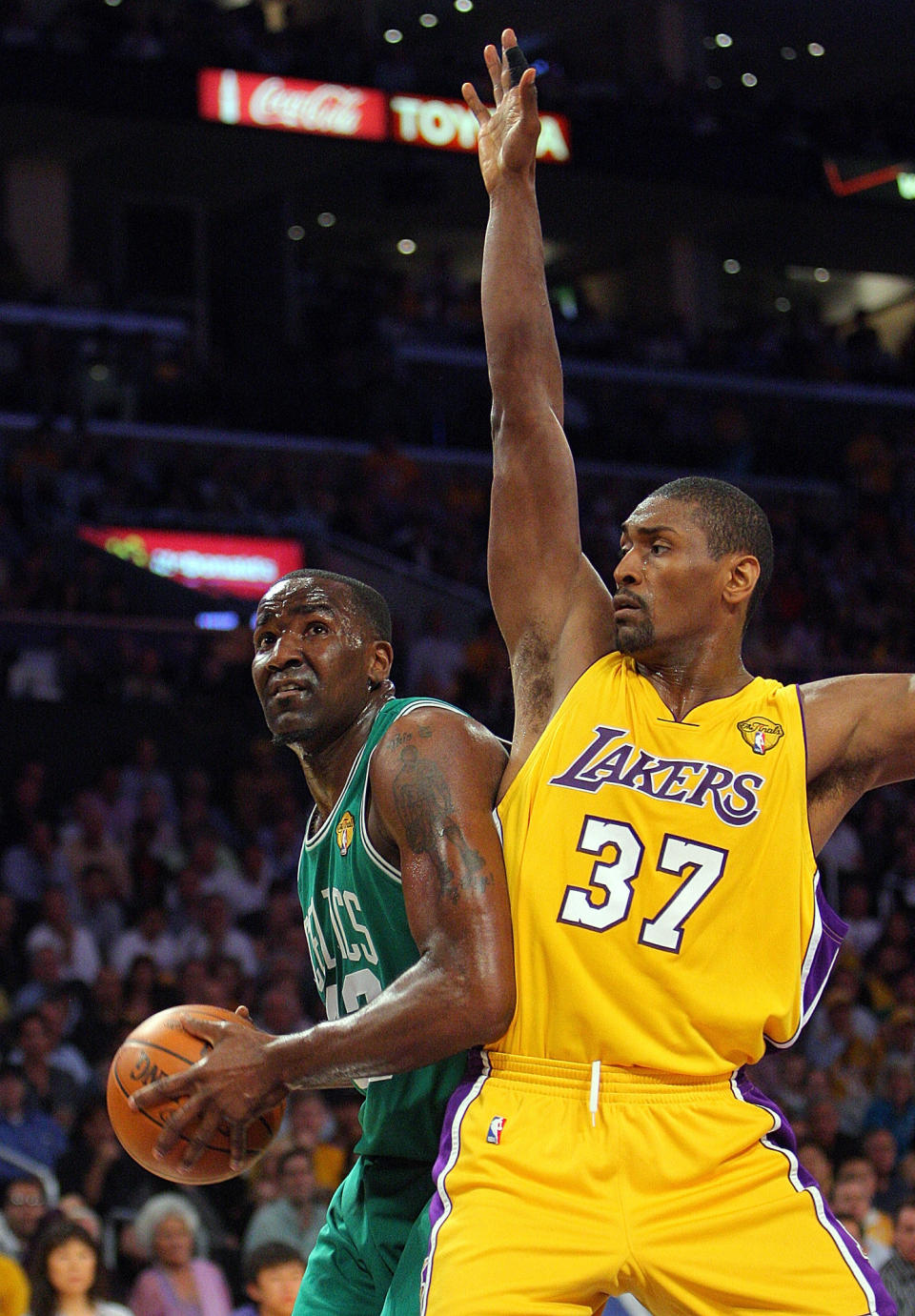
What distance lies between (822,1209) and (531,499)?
57.5 inches

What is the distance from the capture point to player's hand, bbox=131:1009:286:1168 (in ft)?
10.1

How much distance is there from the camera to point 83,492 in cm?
1574

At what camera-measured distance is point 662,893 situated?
3270 millimetres

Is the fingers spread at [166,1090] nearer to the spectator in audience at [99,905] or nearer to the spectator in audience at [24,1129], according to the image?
the spectator in audience at [24,1129]

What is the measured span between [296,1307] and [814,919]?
1.31 metres

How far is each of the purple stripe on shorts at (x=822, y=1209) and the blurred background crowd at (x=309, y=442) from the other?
3657mm

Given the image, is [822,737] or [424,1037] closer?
[424,1037]

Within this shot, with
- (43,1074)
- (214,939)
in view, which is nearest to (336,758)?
(43,1074)

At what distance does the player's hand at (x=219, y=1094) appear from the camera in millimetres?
3092

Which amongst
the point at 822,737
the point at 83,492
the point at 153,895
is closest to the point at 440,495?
the point at 83,492

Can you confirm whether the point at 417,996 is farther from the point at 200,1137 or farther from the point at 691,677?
the point at 691,677

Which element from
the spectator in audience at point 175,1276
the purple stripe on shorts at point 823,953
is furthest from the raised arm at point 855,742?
the spectator in audience at point 175,1276

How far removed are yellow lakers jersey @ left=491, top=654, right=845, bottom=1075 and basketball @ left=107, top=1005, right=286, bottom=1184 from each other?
1.62 ft

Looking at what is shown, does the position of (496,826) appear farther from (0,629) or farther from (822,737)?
(0,629)
